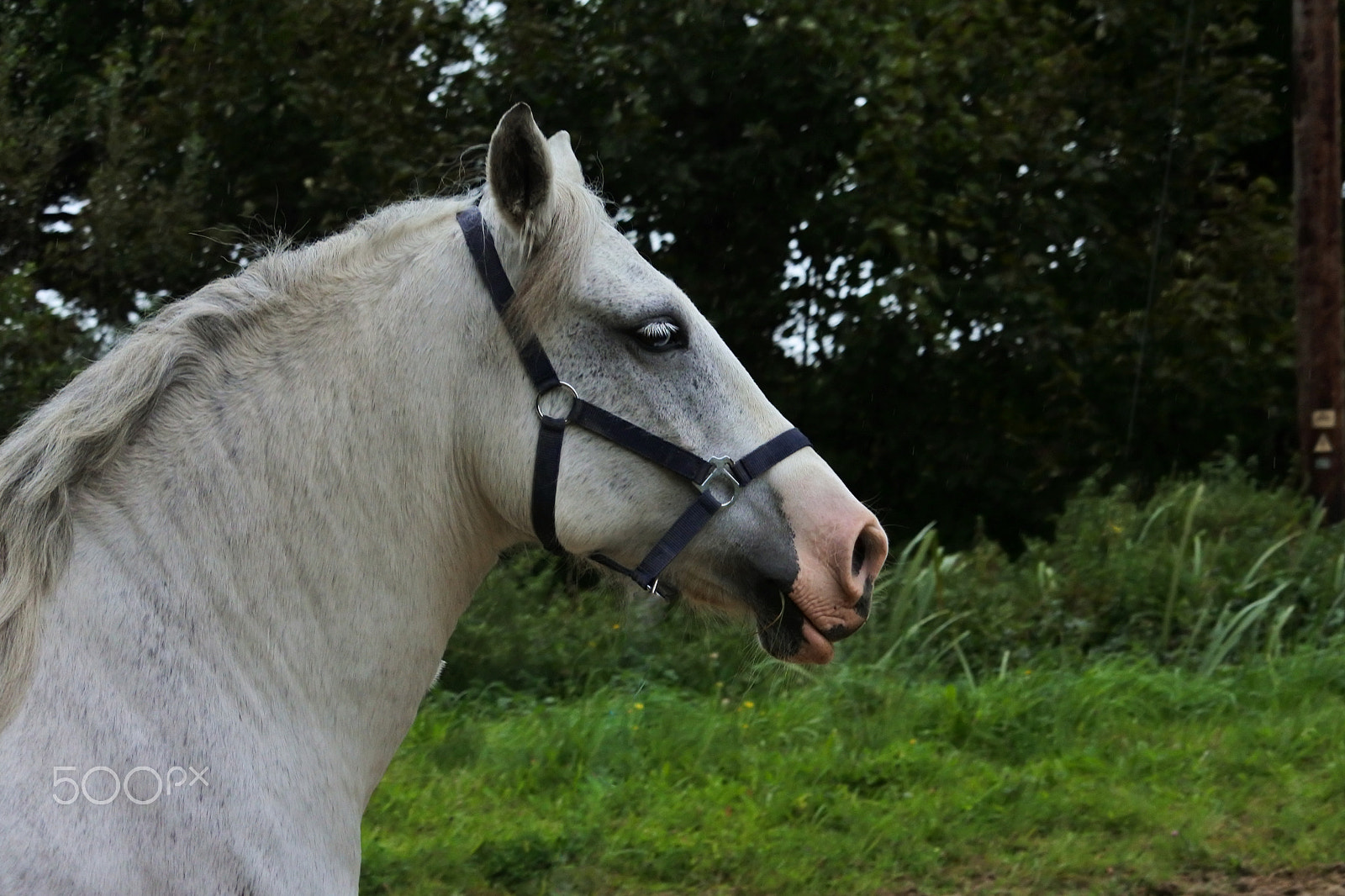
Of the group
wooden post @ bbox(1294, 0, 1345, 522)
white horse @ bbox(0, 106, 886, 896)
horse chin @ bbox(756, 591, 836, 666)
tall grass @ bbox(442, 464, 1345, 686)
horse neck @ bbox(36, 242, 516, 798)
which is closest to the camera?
white horse @ bbox(0, 106, 886, 896)

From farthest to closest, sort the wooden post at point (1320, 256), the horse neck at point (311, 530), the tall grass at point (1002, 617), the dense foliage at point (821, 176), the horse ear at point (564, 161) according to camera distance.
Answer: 1. the wooden post at point (1320, 256)
2. the dense foliage at point (821, 176)
3. the tall grass at point (1002, 617)
4. the horse ear at point (564, 161)
5. the horse neck at point (311, 530)

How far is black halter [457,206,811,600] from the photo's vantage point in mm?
2059

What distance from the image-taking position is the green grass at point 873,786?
4059 millimetres

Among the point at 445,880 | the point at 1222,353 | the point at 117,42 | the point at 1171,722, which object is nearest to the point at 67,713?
the point at 445,880

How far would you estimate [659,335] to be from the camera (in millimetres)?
2111

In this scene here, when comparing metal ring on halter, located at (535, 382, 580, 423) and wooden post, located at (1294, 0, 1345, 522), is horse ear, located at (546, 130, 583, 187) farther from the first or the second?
wooden post, located at (1294, 0, 1345, 522)

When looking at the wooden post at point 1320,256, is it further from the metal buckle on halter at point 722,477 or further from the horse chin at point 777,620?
the metal buckle on halter at point 722,477

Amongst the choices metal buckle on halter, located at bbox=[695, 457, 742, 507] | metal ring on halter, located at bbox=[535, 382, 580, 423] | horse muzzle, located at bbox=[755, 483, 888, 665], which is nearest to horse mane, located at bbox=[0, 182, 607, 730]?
metal ring on halter, located at bbox=[535, 382, 580, 423]

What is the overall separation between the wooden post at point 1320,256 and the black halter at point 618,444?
697 cm

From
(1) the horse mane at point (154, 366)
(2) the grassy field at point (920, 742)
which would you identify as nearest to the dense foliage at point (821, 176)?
(2) the grassy field at point (920, 742)

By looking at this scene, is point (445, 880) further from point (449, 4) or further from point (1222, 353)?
point (1222, 353)

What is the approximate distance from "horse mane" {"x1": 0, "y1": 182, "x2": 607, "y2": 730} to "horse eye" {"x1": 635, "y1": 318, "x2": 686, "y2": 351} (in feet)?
0.49

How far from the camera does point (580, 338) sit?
2104 millimetres

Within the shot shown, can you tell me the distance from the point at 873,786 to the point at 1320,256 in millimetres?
5175
